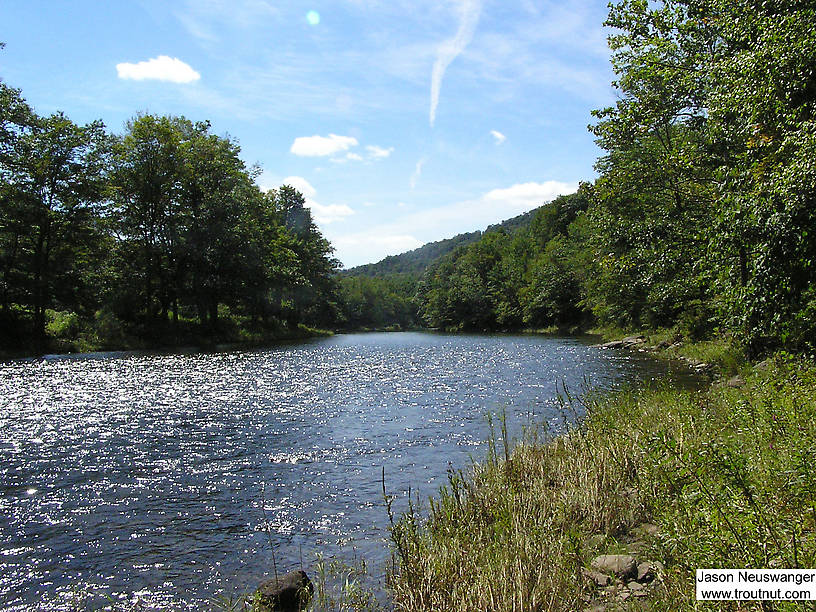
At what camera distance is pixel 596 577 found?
620 cm

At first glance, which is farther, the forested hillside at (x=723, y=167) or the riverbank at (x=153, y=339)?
the riverbank at (x=153, y=339)

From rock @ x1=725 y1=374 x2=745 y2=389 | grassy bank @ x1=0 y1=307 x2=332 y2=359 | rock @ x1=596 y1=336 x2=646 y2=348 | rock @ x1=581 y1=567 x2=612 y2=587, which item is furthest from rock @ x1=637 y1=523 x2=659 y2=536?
grassy bank @ x1=0 y1=307 x2=332 y2=359

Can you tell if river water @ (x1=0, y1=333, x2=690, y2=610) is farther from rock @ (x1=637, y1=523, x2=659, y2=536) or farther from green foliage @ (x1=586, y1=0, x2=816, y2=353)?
green foliage @ (x1=586, y1=0, x2=816, y2=353)

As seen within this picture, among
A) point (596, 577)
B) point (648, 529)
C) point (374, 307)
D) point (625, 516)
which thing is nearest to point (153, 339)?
point (625, 516)

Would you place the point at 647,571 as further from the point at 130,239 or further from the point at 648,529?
the point at 130,239

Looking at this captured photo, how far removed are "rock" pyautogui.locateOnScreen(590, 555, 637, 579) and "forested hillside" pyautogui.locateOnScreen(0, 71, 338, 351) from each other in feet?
138

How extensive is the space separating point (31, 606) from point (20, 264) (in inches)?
1573

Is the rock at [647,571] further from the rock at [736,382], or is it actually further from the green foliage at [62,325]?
the green foliage at [62,325]

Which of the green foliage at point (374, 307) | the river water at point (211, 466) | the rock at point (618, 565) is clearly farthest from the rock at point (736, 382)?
the green foliage at point (374, 307)

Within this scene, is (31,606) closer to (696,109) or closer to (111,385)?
(111,385)

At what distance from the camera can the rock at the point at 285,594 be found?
6.64 m

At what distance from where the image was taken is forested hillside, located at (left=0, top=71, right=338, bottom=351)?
38.5 metres

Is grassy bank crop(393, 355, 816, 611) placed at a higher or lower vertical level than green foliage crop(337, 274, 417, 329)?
lower

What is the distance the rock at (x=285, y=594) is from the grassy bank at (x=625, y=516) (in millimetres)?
1202
